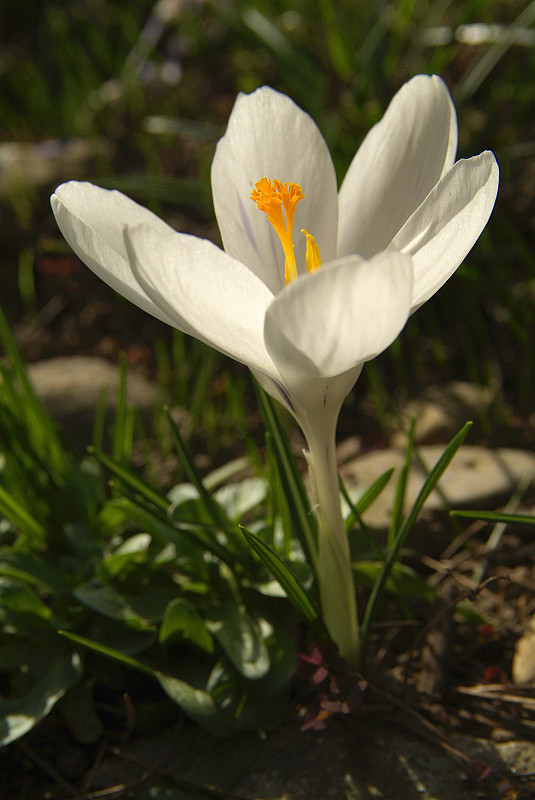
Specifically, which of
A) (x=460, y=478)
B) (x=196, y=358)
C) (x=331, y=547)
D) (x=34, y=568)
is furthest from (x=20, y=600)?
(x=196, y=358)

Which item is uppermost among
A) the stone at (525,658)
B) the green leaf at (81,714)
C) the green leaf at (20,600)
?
the green leaf at (20,600)

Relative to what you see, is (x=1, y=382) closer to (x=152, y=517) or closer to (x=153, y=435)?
(x=152, y=517)

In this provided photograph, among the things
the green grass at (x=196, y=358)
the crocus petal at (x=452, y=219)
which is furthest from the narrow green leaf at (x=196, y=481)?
the crocus petal at (x=452, y=219)

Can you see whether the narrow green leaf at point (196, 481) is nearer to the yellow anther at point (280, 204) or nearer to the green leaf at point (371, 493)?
the green leaf at point (371, 493)

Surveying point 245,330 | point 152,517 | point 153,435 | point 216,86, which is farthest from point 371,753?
point 216,86

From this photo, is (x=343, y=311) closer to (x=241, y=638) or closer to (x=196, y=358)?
(x=241, y=638)

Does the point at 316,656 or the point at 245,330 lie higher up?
the point at 245,330
